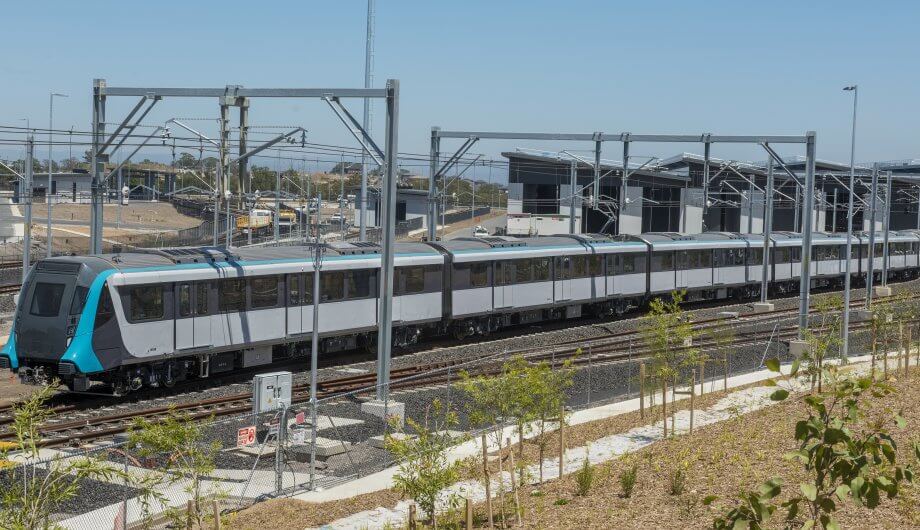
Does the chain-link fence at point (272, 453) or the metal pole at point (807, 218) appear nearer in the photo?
the chain-link fence at point (272, 453)

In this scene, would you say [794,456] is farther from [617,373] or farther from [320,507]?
[617,373]

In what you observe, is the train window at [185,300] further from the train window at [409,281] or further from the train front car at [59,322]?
the train window at [409,281]

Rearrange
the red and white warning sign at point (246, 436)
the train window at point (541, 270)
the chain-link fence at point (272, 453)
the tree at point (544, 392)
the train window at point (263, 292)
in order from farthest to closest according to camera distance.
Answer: the train window at point (541, 270) < the train window at point (263, 292) < the red and white warning sign at point (246, 436) < the tree at point (544, 392) < the chain-link fence at point (272, 453)

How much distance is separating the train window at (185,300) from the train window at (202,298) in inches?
7.7

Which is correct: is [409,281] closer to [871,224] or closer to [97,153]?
[97,153]

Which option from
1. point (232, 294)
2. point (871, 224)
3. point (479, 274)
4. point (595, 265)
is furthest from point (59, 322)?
point (871, 224)

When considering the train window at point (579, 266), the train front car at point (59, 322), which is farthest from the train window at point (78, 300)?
the train window at point (579, 266)

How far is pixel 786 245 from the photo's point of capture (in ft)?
175

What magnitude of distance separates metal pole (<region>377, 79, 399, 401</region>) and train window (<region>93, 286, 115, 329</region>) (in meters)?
5.76

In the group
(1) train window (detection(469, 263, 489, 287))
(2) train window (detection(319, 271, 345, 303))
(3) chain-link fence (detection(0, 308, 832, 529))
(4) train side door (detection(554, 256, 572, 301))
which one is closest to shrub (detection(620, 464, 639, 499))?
(3) chain-link fence (detection(0, 308, 832, 529))

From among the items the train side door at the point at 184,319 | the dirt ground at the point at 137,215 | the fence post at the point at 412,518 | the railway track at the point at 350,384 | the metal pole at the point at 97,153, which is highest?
the metal pole at the point at 97,153

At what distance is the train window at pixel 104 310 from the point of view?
22.9m

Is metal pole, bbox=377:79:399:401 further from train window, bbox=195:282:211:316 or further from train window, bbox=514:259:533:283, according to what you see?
train window, bbox=514:259:533:283

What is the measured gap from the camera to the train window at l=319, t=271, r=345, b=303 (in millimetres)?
28484
